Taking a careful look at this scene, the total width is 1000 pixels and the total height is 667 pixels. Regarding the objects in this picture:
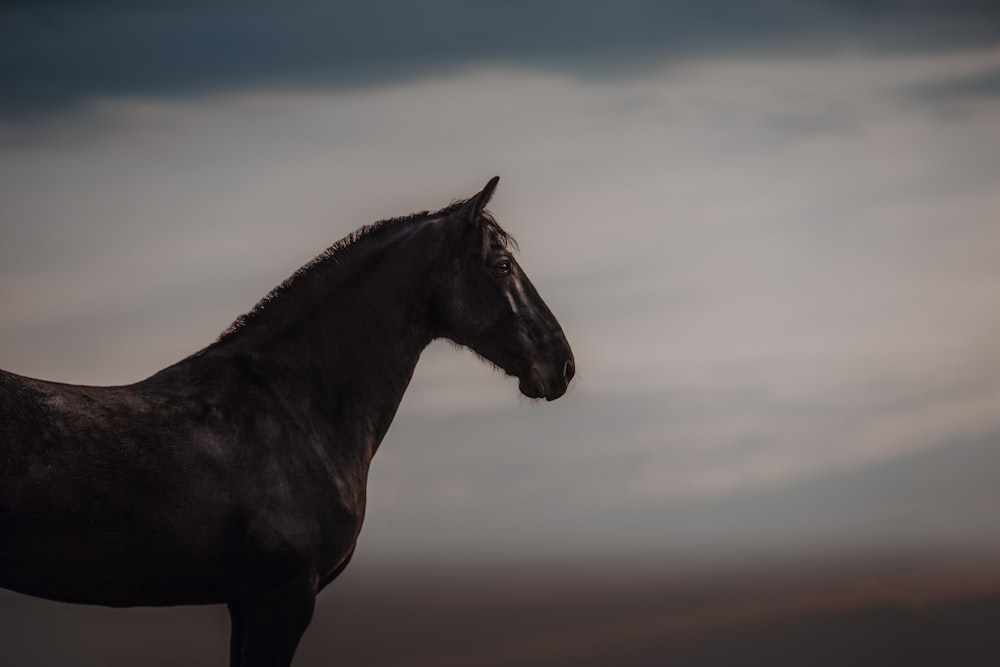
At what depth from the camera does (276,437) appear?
16.5ft

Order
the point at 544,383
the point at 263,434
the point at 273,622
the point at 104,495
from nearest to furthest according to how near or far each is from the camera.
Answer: the point at 104,495 → the point at 273,622 → the point at 263,434 → the point at 544,383

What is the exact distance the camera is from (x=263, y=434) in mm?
5000

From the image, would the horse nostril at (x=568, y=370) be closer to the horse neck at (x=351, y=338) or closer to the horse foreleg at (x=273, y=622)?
the horse neck at (x=351, y=338)

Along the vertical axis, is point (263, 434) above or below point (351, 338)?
below

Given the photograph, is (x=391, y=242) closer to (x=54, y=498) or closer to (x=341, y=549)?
(x=341, y=549)

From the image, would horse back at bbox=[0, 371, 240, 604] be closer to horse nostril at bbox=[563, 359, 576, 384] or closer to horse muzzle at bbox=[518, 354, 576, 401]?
horse muzzle at bbox=[518, 354, 576, 401]

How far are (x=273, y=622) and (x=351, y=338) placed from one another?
1277mm

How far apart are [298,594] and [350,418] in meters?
0.82

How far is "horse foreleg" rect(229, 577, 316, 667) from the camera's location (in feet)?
15.9

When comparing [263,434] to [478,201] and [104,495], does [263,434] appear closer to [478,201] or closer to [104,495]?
[104,495]

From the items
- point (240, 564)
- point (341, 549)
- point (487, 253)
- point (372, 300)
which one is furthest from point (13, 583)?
point (487, 253)

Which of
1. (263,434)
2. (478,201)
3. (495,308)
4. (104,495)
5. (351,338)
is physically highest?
(478,201)

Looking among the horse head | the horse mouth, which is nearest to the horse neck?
the horse head

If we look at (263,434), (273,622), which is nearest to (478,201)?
(263,434)
